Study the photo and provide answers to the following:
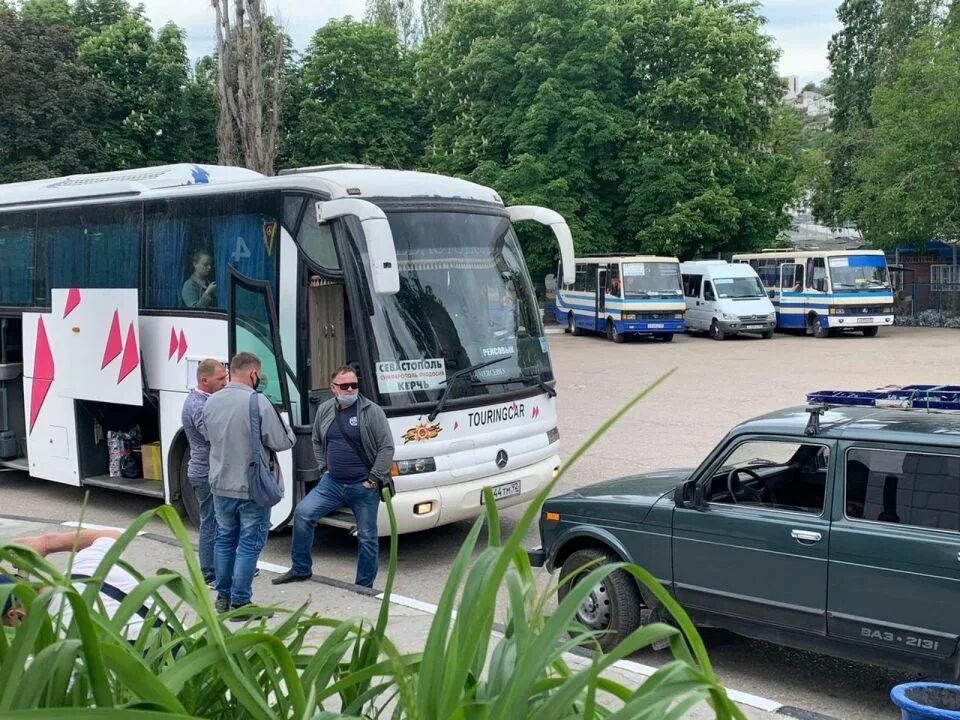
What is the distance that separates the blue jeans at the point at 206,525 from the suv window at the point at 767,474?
12.7ft

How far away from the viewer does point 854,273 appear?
109 feet

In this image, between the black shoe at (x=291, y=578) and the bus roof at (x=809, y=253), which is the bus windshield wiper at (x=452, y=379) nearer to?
the black shoe at (x=291, y=578)

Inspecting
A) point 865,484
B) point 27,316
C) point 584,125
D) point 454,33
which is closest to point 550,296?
point 584,125

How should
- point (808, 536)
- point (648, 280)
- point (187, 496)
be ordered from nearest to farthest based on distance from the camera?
point (808, 536) < point (187, 496) < point (648, 280)

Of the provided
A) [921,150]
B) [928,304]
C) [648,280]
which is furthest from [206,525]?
[928,304]

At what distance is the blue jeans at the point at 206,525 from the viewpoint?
8320 mm

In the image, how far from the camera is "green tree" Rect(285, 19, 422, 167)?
134 feet

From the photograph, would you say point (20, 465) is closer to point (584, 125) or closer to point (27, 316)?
point (27, 316)

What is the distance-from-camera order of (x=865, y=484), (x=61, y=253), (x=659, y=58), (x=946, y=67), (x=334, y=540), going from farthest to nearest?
(x=659, y=58)
(x=946, y=67)
(x=61, y=253)
(x=334, y=540)
(x=865, y=484)

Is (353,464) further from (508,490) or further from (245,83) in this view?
(245,83)

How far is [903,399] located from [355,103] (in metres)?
36.7

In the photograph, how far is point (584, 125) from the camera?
37.5 metres

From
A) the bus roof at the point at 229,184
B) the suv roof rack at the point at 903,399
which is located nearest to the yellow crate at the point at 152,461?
the bus roof at the point at 229,184

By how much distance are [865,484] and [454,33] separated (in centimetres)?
3759
